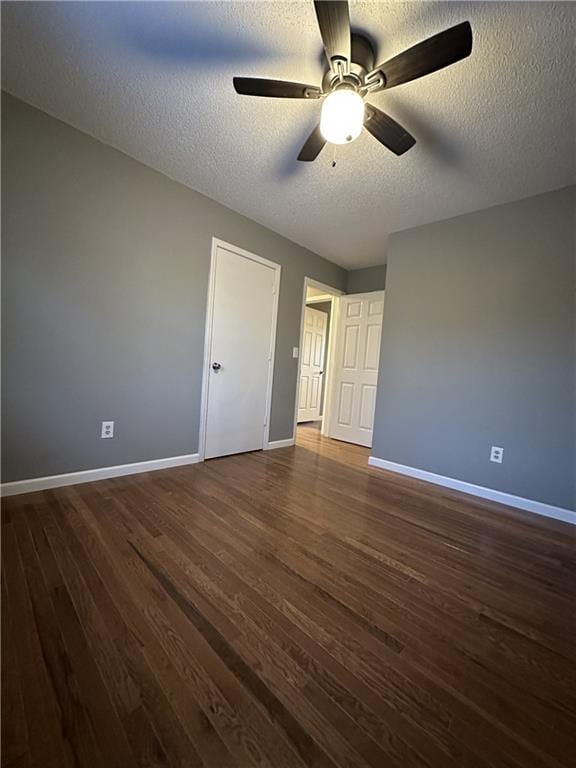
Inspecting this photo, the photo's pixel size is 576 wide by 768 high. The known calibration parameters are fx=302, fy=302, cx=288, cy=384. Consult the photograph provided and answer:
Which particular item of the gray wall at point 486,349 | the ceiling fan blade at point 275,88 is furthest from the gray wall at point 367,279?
the ceiling fan blade at point 275,88

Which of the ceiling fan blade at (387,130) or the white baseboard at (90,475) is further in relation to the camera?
the white baseboard at (90,475)

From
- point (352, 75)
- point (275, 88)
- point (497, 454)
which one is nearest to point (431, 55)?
point (352, 75)

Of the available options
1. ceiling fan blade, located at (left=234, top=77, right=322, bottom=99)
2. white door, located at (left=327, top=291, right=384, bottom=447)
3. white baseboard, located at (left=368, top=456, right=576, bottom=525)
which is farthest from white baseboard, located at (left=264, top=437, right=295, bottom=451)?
ceiling fan blade, located at (left=234, top=77, right=322, bottom=99)

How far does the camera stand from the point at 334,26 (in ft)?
→ 3.74

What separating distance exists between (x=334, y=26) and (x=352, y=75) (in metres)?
0.26

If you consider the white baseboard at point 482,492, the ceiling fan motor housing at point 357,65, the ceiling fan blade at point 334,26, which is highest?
the ceiling fan motor housing at point 357,65

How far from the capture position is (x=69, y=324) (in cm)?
210

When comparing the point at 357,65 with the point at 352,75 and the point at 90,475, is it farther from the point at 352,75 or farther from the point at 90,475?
the point at 90,475

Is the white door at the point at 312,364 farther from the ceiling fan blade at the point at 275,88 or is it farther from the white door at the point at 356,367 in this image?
the ceiling fan blade at the point at 275,88

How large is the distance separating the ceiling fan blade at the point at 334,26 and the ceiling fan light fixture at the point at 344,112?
0.38ft

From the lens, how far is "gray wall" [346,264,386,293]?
4.09m

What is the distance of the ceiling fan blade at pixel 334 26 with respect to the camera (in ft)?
3.48

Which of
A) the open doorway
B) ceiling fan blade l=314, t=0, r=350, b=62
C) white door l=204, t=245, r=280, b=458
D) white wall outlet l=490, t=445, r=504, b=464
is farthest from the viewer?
the open doorway

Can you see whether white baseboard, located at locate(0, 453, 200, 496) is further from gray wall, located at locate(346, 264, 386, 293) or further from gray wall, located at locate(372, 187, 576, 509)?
gray wall, located at locate(346, 264, 386, 293)
